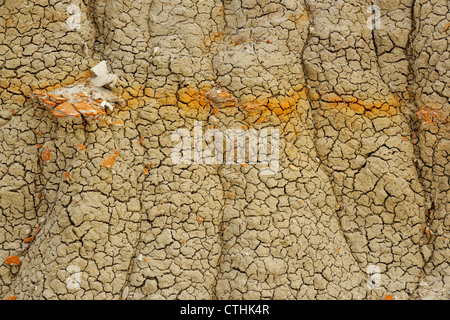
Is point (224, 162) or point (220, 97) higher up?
point (220, 97)

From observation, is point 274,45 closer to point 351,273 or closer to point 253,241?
point 253,241

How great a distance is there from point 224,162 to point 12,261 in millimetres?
1519

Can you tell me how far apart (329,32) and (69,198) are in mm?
2176

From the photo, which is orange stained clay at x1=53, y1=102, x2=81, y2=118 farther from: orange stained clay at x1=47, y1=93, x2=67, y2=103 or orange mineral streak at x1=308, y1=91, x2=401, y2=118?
orange mineral streak at x1=308, y1=91, x2=401, y2=118

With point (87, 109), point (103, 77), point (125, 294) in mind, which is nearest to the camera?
point (125, 294)

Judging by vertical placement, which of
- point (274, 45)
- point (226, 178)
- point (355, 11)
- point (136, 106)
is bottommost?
point (226, 178)

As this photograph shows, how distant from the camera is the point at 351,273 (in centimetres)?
269

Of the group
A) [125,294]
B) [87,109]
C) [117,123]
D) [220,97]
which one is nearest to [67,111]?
[87,109]

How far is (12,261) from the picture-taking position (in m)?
2.58

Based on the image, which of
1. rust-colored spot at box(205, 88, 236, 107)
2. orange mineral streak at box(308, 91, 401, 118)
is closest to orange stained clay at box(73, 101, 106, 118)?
rust-colored spot at box(205, 88, 236, 107)

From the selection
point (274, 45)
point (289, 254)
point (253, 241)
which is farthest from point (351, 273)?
point (274, 45)

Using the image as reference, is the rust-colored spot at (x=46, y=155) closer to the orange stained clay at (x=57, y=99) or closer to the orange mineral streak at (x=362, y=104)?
the orange stained clay at (x=57, y=99)

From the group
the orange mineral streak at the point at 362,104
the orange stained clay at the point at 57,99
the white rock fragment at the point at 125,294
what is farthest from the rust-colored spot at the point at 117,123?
the orange mineral streak at the point at 362,104

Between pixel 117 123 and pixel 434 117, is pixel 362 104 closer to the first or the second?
pixel 434 117
